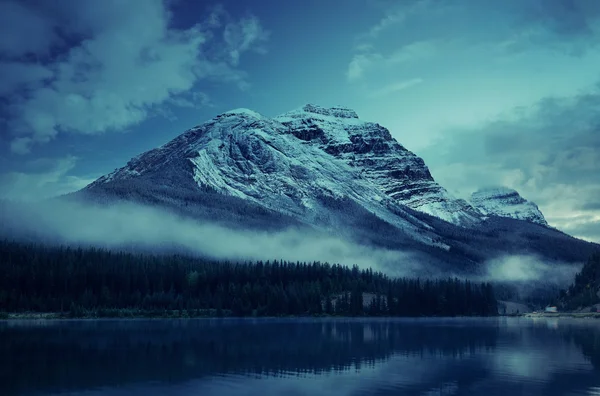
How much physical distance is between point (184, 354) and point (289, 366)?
20.1m

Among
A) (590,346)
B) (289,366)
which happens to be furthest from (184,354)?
(590,346)

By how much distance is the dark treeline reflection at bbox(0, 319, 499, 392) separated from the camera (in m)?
73.6

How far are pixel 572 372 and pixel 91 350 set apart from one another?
68986 mm

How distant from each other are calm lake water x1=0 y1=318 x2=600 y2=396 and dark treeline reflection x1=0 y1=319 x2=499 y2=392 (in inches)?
5.8

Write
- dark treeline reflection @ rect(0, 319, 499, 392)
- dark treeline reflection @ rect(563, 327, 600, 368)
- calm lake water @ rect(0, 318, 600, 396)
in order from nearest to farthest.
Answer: calm lake water @ rect(0, 318, 600, 396), dark treeline reflection @ rect(0, 319, 499, 392), dark treeline reflection @ rect(563, 327, 600, 368)

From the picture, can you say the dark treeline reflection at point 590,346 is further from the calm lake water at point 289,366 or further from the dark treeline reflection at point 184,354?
the dark treeline reflection at point 184,354

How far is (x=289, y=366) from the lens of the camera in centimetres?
8425

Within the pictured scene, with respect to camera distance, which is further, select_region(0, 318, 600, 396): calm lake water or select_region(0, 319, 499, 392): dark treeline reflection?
select_region(0, 319, 499, 392): dark treeline reflection

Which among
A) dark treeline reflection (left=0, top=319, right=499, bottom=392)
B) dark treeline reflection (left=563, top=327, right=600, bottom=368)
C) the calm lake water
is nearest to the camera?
the calm lake water

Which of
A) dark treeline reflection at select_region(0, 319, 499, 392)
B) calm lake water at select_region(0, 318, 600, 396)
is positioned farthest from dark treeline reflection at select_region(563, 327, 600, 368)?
dark treeline reflection at select_region(0, 319, 499, 392)

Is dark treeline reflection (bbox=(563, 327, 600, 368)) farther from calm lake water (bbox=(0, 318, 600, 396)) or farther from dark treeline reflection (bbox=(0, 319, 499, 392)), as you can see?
dark treeline reflection (bbox=(0, 319, 499, 392))

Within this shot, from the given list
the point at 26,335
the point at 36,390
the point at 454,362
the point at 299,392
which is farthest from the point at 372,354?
the point at 26,335

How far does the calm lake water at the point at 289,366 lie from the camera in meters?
65.9

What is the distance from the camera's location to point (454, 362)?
90562 mm
